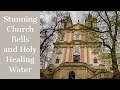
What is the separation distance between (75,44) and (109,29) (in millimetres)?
744

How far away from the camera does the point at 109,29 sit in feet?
23.3

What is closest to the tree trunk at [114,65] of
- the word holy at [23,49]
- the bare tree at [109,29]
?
the bare tree at [109,29]

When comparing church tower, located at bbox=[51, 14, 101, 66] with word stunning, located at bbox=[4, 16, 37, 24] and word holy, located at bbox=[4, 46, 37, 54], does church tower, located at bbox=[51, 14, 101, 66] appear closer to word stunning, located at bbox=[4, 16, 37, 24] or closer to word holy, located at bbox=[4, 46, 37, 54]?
word holy, located at bbox=[4, 46, 37, 54]

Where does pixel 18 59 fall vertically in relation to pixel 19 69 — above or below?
above

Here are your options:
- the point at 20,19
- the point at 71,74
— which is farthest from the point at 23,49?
the point at 71,74

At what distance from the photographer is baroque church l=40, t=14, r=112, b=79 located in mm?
6570

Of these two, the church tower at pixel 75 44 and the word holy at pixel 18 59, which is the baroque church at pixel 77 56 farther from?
the word holy at pixel 18 59

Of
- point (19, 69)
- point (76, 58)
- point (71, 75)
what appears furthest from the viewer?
point (76, 58)

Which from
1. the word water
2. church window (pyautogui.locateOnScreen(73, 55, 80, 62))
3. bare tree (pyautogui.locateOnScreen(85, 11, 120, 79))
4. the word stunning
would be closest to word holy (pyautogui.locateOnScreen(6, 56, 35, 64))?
the word water

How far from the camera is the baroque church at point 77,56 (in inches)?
259

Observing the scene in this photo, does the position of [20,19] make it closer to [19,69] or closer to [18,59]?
[18,59]

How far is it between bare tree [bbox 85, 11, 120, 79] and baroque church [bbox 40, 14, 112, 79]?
0.31ft
